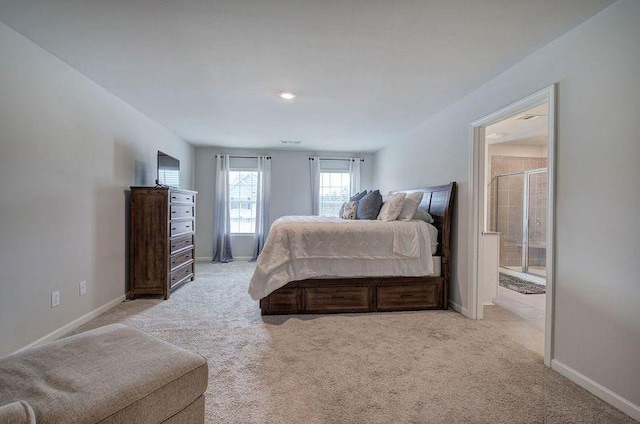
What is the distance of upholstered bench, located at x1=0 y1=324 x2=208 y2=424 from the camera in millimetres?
910

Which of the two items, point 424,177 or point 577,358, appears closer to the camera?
Answer: point 577,358

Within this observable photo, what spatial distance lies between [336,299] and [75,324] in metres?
2.42

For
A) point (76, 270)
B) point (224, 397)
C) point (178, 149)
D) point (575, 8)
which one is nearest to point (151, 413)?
point (224, 397)

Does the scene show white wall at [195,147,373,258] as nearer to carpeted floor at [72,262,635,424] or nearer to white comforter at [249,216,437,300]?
carpeted floor at [72,262,635,424]

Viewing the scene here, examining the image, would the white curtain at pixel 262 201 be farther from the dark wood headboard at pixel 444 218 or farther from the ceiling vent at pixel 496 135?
the ceiling vent at pixel 496 135

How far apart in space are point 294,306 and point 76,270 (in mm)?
2040

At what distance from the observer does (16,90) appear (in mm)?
2117

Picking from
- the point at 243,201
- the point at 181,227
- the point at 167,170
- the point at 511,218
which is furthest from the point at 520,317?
the point at 243,201

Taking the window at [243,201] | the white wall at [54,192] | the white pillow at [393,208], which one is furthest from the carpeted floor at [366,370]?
the window at [243,201]

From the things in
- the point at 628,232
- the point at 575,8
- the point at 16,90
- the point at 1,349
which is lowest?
the point at 1,349

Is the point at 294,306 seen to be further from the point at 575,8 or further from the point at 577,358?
the point at 575,8

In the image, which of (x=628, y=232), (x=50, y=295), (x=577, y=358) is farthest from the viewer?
(x=50, y=295)

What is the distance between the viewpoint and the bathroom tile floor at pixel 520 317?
2.62 meters

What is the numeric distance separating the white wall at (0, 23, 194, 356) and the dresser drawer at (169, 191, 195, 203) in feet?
1.75
